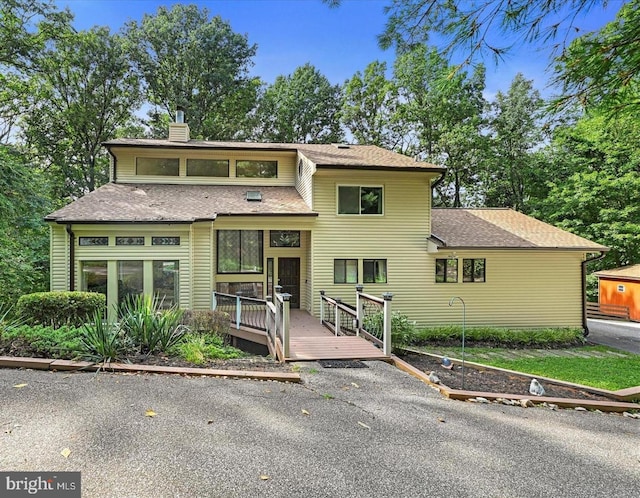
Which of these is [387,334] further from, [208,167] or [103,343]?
[208,167]

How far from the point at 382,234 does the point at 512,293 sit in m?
5.26

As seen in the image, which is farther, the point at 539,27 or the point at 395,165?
the point at 395,165

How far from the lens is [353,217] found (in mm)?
12492

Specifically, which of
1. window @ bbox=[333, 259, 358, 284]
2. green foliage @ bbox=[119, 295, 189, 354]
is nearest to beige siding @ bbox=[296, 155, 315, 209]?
window @ bbox=[333, 259, 358, 284]

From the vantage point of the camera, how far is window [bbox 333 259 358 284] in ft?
41.1

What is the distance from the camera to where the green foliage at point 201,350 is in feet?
19.4

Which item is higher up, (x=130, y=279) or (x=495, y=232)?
(x=495, y=232)

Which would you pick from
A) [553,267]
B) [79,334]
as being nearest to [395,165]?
[553,267]

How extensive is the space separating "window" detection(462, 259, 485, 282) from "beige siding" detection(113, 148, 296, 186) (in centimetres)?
744

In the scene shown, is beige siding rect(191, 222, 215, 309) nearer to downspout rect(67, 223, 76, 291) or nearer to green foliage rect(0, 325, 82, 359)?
downspout rect(67, 223, 76, 291)

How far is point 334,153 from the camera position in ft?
45.8

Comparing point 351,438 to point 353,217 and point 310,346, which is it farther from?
point 353,217

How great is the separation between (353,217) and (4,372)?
9.79m

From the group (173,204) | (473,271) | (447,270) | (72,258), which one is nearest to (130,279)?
(72,258)
